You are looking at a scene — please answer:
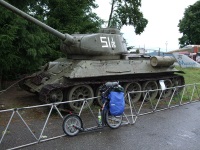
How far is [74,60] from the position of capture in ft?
35.5

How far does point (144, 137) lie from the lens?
22.6ft

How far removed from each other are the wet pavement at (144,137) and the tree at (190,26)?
3980cm

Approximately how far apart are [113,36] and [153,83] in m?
2.65

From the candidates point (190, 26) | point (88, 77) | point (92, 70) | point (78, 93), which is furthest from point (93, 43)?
point (190, 26)

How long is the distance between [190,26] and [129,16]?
2005cm

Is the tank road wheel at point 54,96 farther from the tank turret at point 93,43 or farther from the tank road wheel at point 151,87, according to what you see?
the tank road wheel at point 151,87

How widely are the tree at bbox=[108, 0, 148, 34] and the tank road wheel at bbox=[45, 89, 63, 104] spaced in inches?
806

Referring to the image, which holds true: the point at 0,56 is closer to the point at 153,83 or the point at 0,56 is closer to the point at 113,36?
the point at 113,36

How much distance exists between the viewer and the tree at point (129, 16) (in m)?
29.3

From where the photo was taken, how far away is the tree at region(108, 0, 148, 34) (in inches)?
1154

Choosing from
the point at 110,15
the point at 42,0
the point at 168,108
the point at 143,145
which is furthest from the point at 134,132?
the point at 110,15

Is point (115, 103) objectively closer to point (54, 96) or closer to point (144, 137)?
point (144, 137)

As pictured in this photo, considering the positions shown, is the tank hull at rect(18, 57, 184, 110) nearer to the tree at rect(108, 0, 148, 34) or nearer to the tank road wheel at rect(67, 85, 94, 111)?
the tank road wheel at rect(67, 85, 94, 111)

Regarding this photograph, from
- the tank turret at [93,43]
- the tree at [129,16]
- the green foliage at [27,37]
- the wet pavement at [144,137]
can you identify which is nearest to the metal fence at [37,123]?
the wet pavement at [144,137]
